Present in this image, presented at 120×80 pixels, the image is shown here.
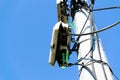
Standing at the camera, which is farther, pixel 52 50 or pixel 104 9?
pixel 104 9

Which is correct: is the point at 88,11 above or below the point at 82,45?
above

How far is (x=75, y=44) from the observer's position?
21.2 feet

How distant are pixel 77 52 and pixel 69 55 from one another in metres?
0.14

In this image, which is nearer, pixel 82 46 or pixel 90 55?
pixel 90 55

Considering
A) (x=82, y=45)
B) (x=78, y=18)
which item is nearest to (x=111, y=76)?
(x=82, y=45)

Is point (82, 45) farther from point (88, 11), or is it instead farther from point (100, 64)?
point (88, 11)

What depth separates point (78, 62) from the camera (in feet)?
19.9

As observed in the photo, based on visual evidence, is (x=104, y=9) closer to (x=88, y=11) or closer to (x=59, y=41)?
(x=88, y=11)

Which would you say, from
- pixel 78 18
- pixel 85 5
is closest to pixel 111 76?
pixel 78 18

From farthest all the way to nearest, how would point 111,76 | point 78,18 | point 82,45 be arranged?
point 78,18
point 82,45
point 111,76

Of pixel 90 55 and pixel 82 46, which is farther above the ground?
pixel 82 46

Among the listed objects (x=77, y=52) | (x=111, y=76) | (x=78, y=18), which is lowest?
(x=111, y=76)

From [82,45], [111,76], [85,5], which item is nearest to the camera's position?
[111,76]

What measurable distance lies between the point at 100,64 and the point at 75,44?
78cm
